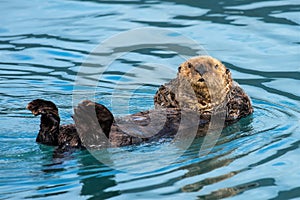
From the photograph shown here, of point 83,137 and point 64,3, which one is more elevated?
point 64,3

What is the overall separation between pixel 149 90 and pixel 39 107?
2.38 meters

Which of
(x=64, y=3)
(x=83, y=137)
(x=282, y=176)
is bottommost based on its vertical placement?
(x=282, y=176)

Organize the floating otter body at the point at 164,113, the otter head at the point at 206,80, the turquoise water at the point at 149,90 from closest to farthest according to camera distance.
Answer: the turquoise water at the point at 149,90 → the floating otter body at the point at 164,113 → the otter head at the point at 206,80

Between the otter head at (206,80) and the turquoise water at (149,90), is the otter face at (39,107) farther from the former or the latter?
the otter head at (206,80)

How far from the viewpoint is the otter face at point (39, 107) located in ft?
18.1

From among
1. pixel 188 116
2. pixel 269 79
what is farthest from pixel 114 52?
pixel 188 116

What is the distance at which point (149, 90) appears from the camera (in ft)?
25.5

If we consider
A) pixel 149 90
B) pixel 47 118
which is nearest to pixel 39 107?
pixel 47 118

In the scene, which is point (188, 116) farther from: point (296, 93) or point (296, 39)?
point (296, 39)

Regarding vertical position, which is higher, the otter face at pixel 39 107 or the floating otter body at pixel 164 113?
the otter face at pixel 39 107

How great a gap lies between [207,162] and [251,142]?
601mm

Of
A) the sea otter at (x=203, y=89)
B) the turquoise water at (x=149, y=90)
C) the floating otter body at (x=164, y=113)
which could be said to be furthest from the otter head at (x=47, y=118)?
the sea otter at (x=203, y=89)

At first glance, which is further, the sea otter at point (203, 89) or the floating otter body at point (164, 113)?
the sea otter at point (203, 89)

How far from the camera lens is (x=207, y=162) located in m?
5.65
